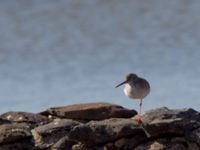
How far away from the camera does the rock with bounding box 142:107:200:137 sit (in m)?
10.4

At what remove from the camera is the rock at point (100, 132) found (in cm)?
1051

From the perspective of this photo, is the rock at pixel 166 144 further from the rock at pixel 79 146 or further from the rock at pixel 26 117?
the rock at pixel 26 117

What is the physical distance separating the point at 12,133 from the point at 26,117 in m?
0.95

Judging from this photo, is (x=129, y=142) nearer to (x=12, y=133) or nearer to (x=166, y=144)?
(x=166, y=144)

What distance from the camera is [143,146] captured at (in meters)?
10.5

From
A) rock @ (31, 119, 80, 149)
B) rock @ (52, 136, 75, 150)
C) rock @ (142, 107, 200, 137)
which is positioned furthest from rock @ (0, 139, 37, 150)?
rock @ (142, 107, 200, 137)

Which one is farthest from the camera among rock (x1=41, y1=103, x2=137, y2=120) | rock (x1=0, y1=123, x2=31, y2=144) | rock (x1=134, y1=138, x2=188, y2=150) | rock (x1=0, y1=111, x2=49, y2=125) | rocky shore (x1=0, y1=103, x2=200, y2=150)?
rock (x1=41, y1=103, x2=137, y2=120)

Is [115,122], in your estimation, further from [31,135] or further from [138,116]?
[31,135]

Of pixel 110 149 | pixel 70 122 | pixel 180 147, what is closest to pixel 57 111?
pixel 70 122

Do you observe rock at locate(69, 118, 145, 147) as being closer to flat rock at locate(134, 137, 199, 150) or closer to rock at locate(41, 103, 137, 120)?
flat rock at locate(134, 137, 199, 150)

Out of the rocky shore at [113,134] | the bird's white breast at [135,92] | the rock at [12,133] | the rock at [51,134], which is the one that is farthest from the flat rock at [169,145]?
the bird's white breast at [135,92]

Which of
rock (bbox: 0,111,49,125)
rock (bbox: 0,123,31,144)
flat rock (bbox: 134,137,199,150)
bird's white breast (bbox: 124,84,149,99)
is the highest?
bird's white breast (bbox: 124,84,149,99)

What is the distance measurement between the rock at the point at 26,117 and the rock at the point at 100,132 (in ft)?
4.00

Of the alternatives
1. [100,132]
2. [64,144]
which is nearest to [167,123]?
[100,132]
